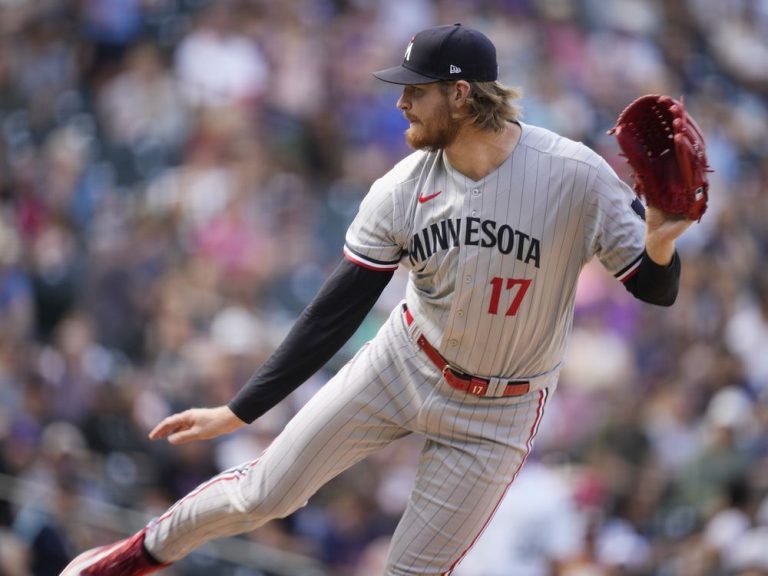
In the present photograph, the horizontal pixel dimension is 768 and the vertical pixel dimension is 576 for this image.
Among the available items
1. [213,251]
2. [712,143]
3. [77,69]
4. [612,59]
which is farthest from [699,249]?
[77,69]

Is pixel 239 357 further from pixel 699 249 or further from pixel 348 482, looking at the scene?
pixel 699 249

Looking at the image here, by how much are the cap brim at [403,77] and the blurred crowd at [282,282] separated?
141 inches

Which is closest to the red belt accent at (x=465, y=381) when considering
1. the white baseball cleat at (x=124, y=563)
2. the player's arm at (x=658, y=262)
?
the player's arm at (x=658, y=262)

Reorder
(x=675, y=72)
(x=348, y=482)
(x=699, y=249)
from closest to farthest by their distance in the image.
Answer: (x=348, y=482) < (x=699, y=249) < (x=675, y=72)

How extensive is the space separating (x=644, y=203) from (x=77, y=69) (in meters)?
7.25

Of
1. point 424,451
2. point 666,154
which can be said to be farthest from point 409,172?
point 424,451

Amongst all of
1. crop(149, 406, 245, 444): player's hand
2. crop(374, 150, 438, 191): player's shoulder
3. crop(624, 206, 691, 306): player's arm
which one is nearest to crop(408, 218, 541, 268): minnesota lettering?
crop(374, 150, 438, 191): player's shoulder

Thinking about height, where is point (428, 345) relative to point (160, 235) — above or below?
above

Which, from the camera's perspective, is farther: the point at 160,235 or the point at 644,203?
the point at 160,235

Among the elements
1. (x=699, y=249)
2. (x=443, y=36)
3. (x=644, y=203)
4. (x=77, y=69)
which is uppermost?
(x=443, y=36)

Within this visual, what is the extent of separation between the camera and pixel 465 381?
449 centimetres

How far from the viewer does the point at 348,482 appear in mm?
8008

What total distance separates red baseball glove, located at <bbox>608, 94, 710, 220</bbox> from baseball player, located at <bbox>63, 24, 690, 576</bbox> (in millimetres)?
67

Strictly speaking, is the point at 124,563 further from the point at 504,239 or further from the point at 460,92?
the point at 460,92
